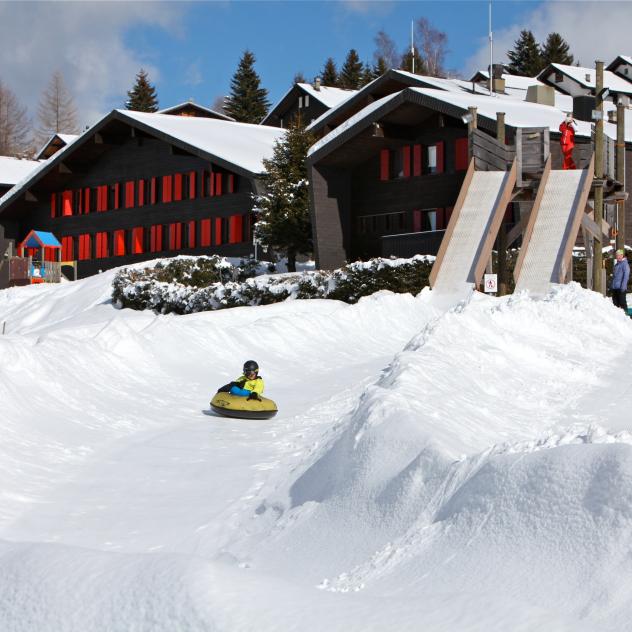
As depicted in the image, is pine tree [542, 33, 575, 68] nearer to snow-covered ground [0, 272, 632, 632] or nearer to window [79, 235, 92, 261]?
window [79, 235, 92, 261]

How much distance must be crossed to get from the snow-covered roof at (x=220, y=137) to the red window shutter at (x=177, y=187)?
7.48ft

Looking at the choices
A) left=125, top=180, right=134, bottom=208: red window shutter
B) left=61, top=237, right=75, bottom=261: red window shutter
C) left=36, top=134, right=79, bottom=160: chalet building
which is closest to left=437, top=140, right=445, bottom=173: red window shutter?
left=125, top=180, right=134, bottom=208: red window shutter

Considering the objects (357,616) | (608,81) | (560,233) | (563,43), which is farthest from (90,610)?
(563,43)

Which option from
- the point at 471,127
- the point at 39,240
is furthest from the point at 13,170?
the point at 471,127

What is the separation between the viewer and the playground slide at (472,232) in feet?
81.4

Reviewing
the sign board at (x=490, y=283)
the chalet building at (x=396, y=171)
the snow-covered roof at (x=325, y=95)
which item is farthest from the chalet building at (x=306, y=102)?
the sign board at (x=490, y=283)

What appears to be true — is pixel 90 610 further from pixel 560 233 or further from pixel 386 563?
pixel 560 233

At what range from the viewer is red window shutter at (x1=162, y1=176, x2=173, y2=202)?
45.8 metres

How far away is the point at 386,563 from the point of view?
269 inches

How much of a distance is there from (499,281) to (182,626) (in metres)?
23.3

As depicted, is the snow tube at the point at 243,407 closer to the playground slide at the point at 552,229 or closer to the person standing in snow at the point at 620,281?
the playground slide at the point at 552,229

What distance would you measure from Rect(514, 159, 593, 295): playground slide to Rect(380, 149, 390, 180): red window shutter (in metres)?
10.6

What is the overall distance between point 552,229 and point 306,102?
44439 millimetres

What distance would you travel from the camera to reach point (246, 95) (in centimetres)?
9425
